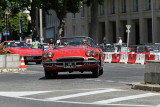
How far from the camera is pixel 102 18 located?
74500mm

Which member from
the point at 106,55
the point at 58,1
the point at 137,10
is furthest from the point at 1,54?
the point at 137,10

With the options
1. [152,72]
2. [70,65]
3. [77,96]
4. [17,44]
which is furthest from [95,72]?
[17,44]

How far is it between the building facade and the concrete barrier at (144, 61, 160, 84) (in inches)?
1839

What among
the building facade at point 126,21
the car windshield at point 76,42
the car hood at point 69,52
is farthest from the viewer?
the building facade at point 126,21

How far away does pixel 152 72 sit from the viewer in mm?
13461

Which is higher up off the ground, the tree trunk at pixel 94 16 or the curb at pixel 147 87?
the tree trunk at pixel 94 16

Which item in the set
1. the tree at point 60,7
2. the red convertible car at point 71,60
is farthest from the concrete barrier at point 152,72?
the tree at point 60,7

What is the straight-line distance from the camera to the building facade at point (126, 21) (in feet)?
199

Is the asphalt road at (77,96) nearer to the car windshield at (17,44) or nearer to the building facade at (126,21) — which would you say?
the car windshield at (17,44)

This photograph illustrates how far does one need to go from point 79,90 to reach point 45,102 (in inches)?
103

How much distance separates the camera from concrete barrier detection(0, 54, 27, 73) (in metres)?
23.4

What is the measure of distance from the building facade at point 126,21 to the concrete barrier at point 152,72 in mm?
46717

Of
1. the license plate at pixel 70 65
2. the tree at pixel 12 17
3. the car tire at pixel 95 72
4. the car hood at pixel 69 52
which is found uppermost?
the tree at pixel 12 17

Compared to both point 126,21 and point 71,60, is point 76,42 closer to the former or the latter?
point 71,60
